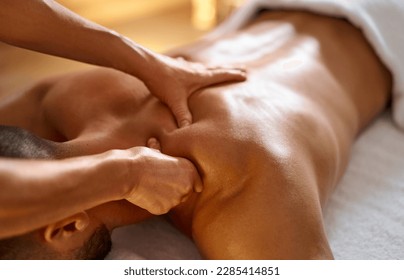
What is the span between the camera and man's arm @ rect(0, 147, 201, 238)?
71cm

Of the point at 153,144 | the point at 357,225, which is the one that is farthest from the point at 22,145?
the point at 357,225

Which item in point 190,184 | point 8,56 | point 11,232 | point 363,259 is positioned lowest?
point 8,56

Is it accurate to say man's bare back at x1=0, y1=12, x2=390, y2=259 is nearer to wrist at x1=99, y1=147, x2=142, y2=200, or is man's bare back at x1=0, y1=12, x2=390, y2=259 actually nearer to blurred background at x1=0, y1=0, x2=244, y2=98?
wrist at x1=99, y1=147, x2=142, y2=200

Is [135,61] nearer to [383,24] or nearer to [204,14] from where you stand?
[383,24]

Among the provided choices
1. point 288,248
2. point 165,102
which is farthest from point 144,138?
point 288,248

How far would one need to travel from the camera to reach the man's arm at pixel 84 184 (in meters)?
0.71

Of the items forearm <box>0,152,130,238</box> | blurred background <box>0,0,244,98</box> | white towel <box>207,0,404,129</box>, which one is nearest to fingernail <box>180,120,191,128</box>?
forearm <box>0,152,130,238</box>

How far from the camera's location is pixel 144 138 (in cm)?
110

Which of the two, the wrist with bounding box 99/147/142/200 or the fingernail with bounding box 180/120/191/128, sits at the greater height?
the wrist with bounding box 99/147/142/200

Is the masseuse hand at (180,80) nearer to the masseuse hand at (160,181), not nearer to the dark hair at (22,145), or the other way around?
the masseuse hand at (160,181)

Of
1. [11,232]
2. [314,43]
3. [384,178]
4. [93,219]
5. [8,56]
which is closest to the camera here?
[11,232]

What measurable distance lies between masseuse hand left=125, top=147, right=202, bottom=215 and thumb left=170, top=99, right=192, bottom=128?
118 millimetres
